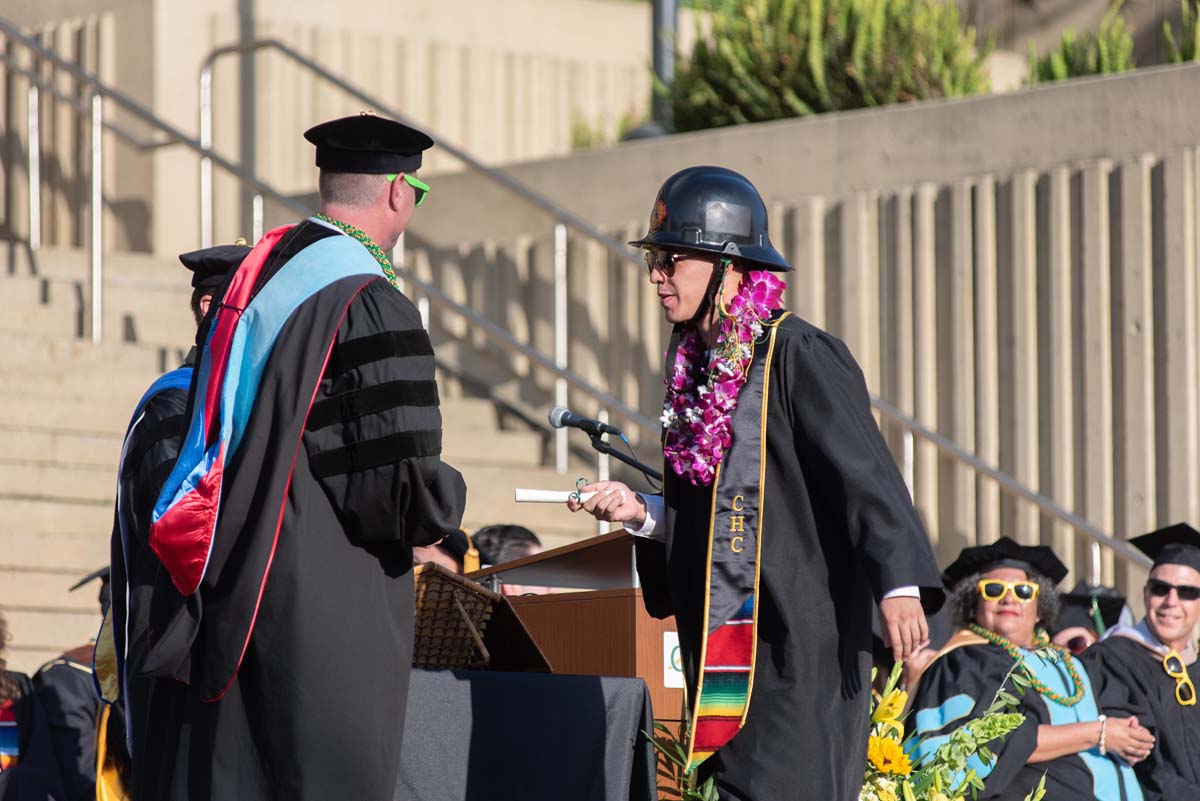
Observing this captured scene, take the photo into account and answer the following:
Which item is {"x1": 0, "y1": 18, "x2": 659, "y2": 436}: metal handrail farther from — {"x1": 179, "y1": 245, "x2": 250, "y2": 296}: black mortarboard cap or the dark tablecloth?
the dark tablecloth

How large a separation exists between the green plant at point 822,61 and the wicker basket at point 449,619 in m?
7.27

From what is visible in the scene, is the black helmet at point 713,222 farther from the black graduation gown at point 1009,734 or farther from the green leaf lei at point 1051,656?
the green leaf lei at point 1051,656

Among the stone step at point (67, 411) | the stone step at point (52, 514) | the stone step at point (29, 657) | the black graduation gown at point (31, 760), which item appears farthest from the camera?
the stone step at point (67, 411)

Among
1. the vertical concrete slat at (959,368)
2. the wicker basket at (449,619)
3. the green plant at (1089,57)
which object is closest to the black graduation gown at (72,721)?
the wicker basket at (449,619)

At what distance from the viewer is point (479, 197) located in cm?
1233

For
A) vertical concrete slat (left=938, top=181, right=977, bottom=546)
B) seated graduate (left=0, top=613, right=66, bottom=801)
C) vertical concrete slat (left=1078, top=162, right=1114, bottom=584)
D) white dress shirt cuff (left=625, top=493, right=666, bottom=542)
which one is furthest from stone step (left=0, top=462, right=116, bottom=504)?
white dress shirt cuff (left=625, top=493, right=666, bottom=542)

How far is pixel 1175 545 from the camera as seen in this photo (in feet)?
26.2

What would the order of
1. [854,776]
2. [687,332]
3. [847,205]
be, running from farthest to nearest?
[847,205], [687,332], [854,776]

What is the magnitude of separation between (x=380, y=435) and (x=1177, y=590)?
15.5ft

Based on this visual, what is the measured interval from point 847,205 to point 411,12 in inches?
175

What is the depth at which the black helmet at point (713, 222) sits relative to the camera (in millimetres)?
4395

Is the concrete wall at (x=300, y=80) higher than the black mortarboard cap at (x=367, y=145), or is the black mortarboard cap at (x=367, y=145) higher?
the concrete wall at (x=300, y=80)

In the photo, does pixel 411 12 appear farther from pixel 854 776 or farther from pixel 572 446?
pixel 854 776

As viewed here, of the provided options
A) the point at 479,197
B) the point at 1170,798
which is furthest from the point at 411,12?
the point at 1170,798
